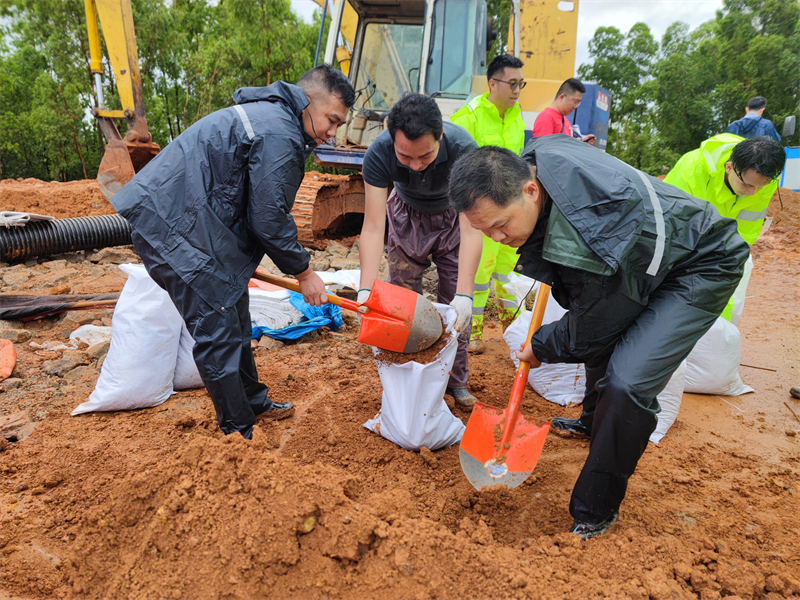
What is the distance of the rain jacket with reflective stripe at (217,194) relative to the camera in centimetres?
217

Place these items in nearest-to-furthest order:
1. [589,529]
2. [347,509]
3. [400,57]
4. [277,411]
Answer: [347,509], [589,529], [277,411], [400,57]

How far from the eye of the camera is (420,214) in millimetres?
2885

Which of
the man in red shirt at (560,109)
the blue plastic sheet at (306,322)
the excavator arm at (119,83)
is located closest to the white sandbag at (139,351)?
the blue plastic sheet at (306,322)

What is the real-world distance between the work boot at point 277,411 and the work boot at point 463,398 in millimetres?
940

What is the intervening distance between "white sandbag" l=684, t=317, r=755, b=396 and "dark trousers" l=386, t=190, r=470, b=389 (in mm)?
1443

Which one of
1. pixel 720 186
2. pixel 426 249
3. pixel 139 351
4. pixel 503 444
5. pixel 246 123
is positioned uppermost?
pixel 246 123

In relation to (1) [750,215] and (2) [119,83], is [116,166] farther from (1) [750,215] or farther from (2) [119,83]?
(1) [750,215]

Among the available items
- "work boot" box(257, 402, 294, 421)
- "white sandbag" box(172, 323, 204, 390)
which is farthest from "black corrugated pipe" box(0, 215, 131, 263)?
"work boot" box(257, 402, 294, 421)

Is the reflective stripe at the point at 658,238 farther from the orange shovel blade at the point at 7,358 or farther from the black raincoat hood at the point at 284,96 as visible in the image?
the orange shovel blade at the point at 7,358

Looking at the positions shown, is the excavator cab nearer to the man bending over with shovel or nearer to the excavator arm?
the excavator arm

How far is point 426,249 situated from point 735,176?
179 cm

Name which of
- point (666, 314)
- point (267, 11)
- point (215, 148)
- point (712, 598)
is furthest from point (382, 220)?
point (267, 11)

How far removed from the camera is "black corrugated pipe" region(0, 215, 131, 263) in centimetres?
556

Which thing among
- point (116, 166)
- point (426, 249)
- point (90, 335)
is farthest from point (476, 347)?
point (116, 166)
